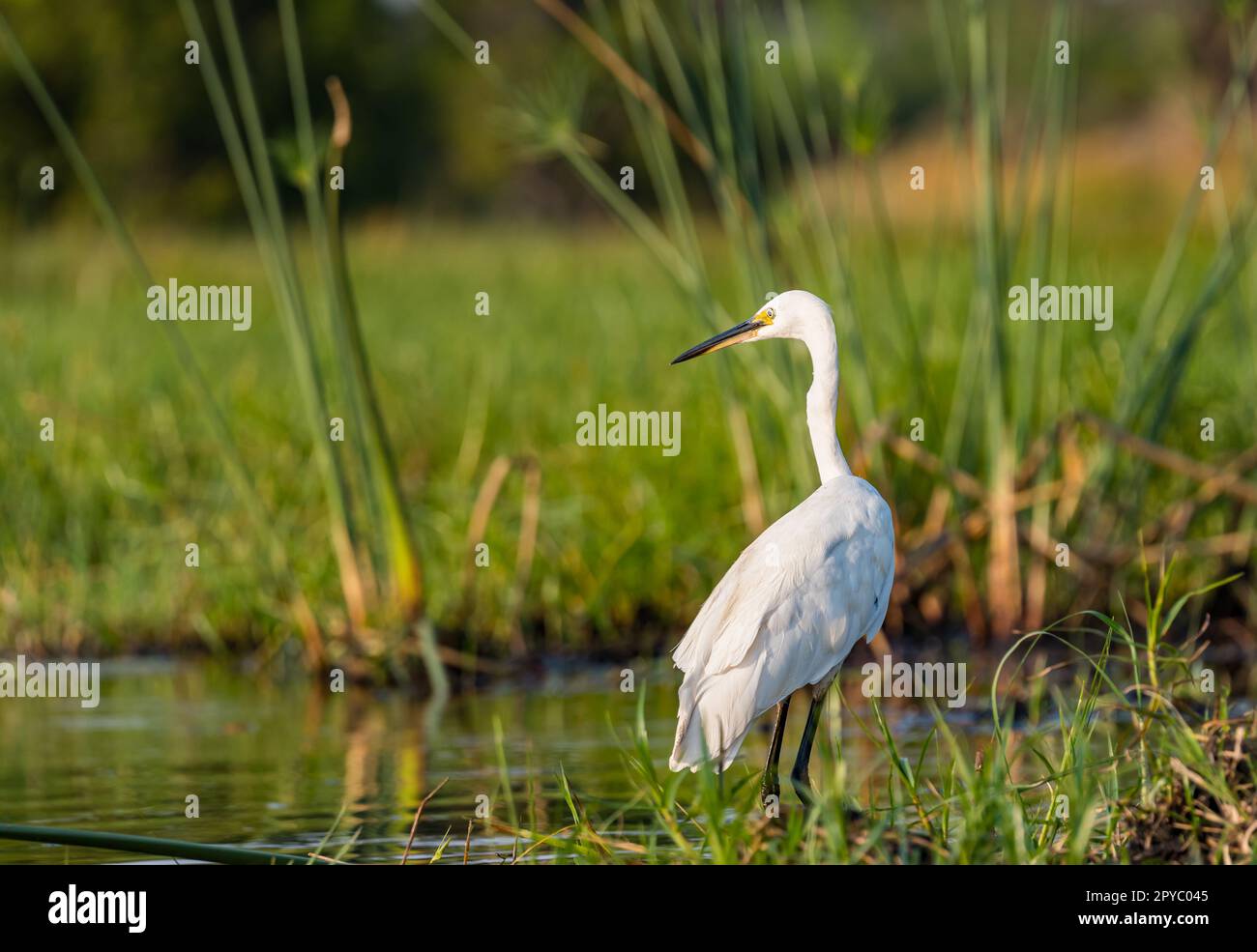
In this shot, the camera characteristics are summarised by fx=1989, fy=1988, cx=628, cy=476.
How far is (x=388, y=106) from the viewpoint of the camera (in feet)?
134

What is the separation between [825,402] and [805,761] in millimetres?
1217

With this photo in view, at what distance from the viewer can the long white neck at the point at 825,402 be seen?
21.7 feet

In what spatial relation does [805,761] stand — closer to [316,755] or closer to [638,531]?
[316,755]

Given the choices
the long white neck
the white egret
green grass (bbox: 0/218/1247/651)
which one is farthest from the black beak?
green grass (bbox: 0/218/1247/651)

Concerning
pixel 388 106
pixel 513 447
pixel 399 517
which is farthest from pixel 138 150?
pixel 399 517

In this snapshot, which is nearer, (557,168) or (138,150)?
(138,150)

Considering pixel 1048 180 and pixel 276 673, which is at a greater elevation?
pixel 1048 180

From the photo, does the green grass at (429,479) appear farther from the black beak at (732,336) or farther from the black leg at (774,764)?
the black leg at (774,764)

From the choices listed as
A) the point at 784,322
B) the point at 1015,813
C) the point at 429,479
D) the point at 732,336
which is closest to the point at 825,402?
the point at 784,322

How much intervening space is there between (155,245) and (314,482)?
14.1m

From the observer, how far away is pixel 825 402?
662 cm

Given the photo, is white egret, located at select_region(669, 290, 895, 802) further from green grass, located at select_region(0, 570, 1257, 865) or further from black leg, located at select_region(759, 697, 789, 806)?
green grass, located at select_region(0, 570, 1257, 865)

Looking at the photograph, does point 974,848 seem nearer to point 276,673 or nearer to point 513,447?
point 276,673

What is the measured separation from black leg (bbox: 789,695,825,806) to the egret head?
1.25m
